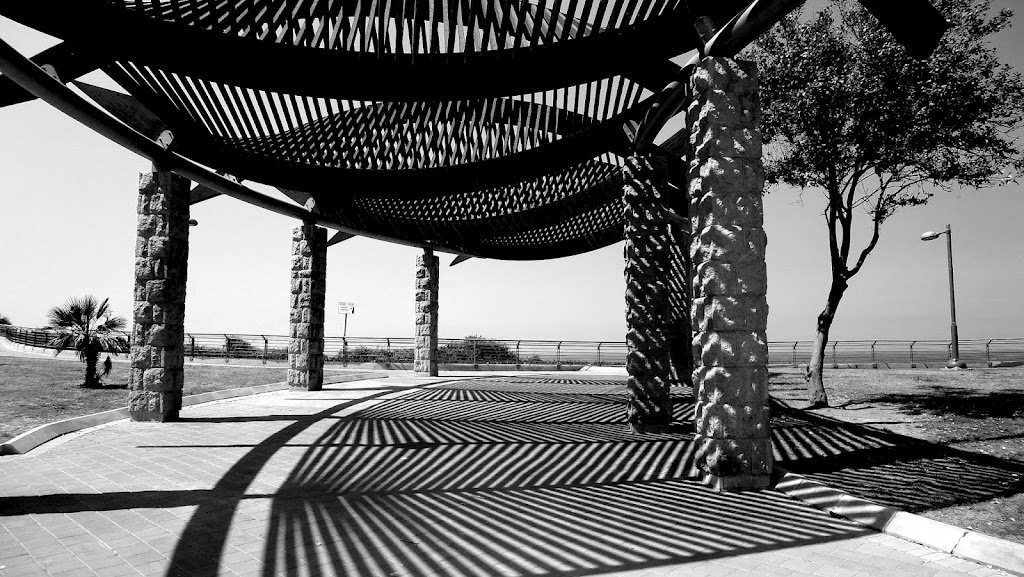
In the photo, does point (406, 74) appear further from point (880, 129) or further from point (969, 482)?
point (880, 129)

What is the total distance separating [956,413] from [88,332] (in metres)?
16.7

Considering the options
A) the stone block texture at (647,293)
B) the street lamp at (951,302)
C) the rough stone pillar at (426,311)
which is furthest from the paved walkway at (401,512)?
the street lamp at (951,302)

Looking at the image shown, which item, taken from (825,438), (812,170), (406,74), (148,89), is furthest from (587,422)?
(148,89)

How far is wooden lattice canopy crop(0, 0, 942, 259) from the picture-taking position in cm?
577

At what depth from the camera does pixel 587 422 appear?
9.11 m

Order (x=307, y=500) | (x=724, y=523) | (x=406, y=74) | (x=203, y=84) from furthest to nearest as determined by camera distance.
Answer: (x=203, y=84) < (x=406, y=74) < (x=307, y=500) < (x=724, y=523)

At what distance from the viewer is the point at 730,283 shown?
5.09 metres

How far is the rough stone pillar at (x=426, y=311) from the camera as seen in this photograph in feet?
58.4

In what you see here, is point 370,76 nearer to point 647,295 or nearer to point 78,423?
point 647,295

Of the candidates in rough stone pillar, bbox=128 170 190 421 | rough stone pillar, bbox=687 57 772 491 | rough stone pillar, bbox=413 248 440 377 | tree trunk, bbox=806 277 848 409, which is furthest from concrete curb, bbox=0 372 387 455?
tree trunk, bbox=806 277 848 409

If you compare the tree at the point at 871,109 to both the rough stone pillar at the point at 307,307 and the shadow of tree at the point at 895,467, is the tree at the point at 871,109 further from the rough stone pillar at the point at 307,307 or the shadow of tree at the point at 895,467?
the rough stone pillar at the point at 307,307

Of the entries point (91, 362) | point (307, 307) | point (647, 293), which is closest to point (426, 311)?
point (307, 307)

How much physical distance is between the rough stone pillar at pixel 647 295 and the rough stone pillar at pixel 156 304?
696 cm

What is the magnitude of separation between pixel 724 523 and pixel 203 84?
816cm
